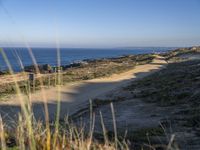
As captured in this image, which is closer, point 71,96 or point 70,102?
point 70,102

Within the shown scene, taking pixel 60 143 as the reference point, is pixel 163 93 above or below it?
below

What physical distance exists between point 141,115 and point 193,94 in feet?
9.85

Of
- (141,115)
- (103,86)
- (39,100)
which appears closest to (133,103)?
(141,115)

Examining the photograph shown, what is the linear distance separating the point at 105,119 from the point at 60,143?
27.0ft

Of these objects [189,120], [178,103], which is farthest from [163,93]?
[189,120]

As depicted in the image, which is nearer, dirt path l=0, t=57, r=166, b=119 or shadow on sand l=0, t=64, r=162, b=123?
shadow on sand l=0, t=64, r=162, b=123

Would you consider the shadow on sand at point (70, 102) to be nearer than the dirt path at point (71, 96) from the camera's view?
Yes

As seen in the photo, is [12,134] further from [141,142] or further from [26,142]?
[141,142]

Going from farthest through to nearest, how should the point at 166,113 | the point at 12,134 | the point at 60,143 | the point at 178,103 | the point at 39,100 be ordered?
1. the point at 39,100
2. the point at 178,103
3. the point at 166,113
4. the point at 12,134
5. the point at 60,143

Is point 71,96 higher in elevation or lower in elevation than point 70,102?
lower

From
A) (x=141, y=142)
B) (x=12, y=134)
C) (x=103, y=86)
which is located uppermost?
(x=12, y=134)

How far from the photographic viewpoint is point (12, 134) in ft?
24.1

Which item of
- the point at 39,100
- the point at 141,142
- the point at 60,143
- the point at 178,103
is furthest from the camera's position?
the point at 39,100

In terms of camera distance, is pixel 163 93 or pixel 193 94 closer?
pixel 193 94
